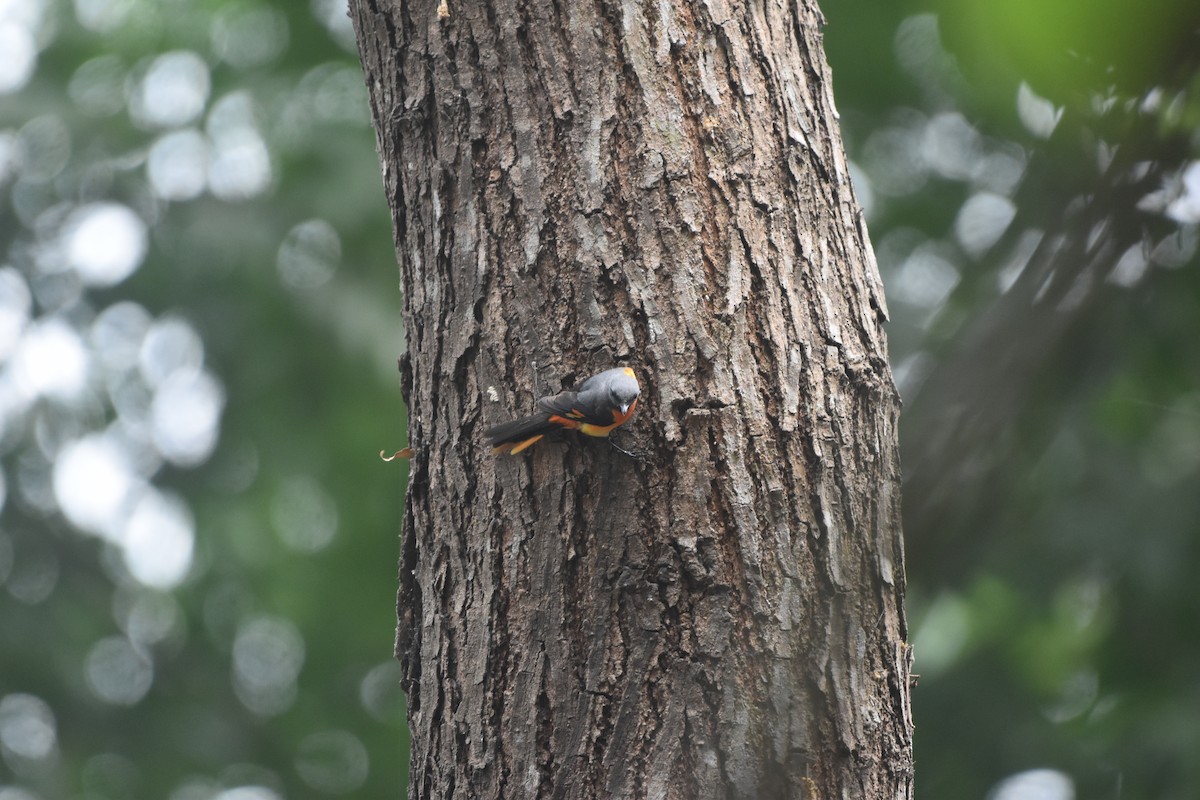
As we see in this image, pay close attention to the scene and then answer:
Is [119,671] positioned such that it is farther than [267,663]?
No

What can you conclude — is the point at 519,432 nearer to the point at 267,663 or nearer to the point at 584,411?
the point at 584,411

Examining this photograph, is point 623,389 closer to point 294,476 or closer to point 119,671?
point 294,476

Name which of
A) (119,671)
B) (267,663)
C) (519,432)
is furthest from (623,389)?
(267,663)

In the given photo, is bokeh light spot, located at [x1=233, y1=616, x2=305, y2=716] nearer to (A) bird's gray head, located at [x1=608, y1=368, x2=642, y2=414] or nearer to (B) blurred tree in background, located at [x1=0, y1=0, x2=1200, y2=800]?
(B) blurred tree in background, located at [x1=0, y1=0, x2=1200, y2=800]

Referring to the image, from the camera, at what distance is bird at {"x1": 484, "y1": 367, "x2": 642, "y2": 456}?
1659 mm

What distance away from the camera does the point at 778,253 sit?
1804 millimetres

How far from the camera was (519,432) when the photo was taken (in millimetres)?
1726

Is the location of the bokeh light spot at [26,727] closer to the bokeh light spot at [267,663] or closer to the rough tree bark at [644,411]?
the bokeh light spot at [267,663]

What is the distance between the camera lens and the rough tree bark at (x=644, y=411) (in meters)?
1.64

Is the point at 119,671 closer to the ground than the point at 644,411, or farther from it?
closer to the ground

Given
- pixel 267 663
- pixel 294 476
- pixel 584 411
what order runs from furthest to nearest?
pixel 267 663 < pixel 294 476 < pixel 584 411

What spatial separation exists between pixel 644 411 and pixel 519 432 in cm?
21

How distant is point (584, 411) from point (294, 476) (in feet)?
21.8

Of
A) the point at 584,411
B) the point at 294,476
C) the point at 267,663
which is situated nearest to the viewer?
the point at 584,411
